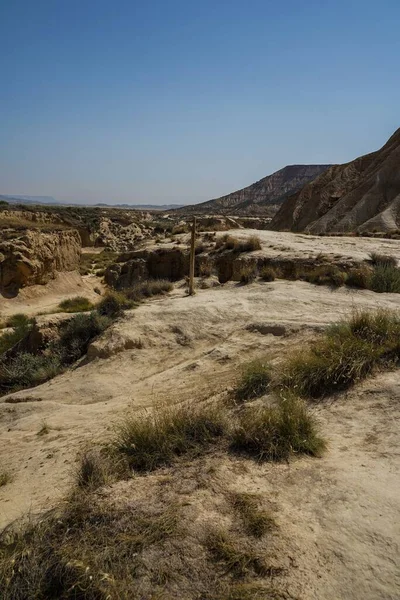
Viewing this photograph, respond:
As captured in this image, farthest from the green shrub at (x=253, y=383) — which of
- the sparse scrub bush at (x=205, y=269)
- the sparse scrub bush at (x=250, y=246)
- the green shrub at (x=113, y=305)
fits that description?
the sparse scrub bush at (x=250, y=246)

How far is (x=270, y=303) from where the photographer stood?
29.5 ft

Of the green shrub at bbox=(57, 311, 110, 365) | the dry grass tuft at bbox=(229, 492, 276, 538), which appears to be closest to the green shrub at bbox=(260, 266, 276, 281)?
the green shrub at bbox=(57, 311, 110, 365)

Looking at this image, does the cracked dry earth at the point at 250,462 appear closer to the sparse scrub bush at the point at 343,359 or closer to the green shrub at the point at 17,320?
the sparse scrub bush at the point at 343,359

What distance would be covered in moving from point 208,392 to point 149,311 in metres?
4.02

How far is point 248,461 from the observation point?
3.49m

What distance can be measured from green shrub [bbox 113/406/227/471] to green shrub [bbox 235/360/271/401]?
0.94 m

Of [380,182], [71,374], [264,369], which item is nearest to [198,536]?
[264,369]

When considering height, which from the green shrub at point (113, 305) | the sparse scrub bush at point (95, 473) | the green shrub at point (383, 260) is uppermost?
the green shrub at point (383, 260)

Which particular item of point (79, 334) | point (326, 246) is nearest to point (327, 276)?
point (326, 246)

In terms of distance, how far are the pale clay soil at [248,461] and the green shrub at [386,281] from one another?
541 mm

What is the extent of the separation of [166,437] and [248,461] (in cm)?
77

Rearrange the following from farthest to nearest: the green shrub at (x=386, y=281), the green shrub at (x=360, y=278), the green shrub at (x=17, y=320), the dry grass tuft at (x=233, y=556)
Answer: the green shrub at (x=17, y=320)
the green shrub at (x=360, y=278)
the green shrub at (x=386, y=281)
the dry grass tuft at (x=233, y=556)

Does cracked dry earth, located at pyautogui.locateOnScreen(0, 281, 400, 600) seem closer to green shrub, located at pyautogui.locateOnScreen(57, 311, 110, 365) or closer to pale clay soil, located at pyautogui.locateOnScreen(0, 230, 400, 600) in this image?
pale clay soil, located at pyautogui.locateOnScreen(0, 230, 400, 600)

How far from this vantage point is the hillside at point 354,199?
2891cm
